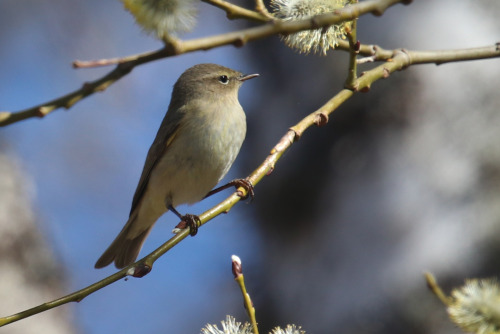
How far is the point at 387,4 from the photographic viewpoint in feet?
4.93

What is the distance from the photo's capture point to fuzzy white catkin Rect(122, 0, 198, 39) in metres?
1.36

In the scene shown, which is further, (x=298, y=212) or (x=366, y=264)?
(x=298, y=212)

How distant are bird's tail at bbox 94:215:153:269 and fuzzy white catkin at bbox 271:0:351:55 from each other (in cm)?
196

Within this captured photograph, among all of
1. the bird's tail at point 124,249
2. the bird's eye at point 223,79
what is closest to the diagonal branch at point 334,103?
the bird's eye at point 223,79

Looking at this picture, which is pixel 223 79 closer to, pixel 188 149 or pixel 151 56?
pixel 188 149

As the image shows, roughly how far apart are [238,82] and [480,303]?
2788 millimetres

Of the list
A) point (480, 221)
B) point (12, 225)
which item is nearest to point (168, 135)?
point (480, 221)

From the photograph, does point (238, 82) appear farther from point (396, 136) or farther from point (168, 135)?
point (396, 136)

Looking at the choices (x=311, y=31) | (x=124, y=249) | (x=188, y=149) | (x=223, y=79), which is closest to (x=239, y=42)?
(x=311, y=31)

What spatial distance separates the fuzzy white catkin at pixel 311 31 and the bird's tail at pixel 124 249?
6.44 ft

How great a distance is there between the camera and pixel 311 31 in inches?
86.3

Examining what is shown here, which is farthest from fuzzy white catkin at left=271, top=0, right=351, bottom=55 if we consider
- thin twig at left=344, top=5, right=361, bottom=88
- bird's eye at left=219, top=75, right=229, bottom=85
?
bird's eye at left=219, top=75, right=229, bottom=85

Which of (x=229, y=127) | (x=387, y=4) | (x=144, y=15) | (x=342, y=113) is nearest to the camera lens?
(x=144, y=15)

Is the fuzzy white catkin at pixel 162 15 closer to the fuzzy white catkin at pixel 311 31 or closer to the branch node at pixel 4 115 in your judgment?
the branch node at pixel 4 115
